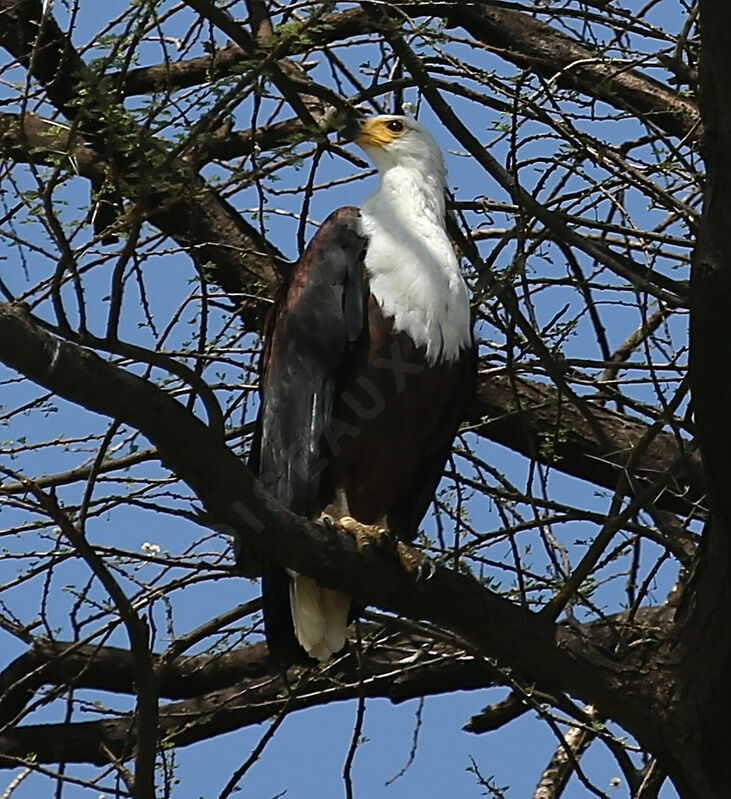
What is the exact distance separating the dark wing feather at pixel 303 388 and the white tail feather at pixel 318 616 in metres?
0.03

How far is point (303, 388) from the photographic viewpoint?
4.05 m

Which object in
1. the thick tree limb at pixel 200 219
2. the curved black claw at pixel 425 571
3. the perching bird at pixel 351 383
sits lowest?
the curved black claw at pixel 425 571

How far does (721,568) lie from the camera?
334 cm

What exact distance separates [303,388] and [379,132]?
1.11 metres

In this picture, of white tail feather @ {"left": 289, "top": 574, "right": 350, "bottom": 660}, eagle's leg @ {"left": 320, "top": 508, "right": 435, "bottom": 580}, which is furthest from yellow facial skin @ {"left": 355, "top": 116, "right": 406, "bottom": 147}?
white tail feather @ {"left": 289, "top": 574, "right": 350, "bottom": 660}

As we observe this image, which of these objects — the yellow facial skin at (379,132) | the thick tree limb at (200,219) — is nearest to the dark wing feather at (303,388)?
the thick tree limb at (200,219)

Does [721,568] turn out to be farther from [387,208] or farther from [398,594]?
[387,208]

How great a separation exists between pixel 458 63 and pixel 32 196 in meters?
1.63

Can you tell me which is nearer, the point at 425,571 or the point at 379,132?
the point at 425,571

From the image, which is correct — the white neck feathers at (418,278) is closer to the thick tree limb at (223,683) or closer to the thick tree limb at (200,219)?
the thick tree limb at (200,219)

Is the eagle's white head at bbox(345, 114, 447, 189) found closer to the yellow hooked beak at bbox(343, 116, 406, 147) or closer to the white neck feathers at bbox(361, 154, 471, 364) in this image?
the yellow hooked beak at bbox(343, 116, 406, 147)

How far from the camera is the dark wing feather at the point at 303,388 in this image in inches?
158

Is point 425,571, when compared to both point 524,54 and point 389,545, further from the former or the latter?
point 524,54

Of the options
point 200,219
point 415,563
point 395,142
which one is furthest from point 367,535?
point 395,142
